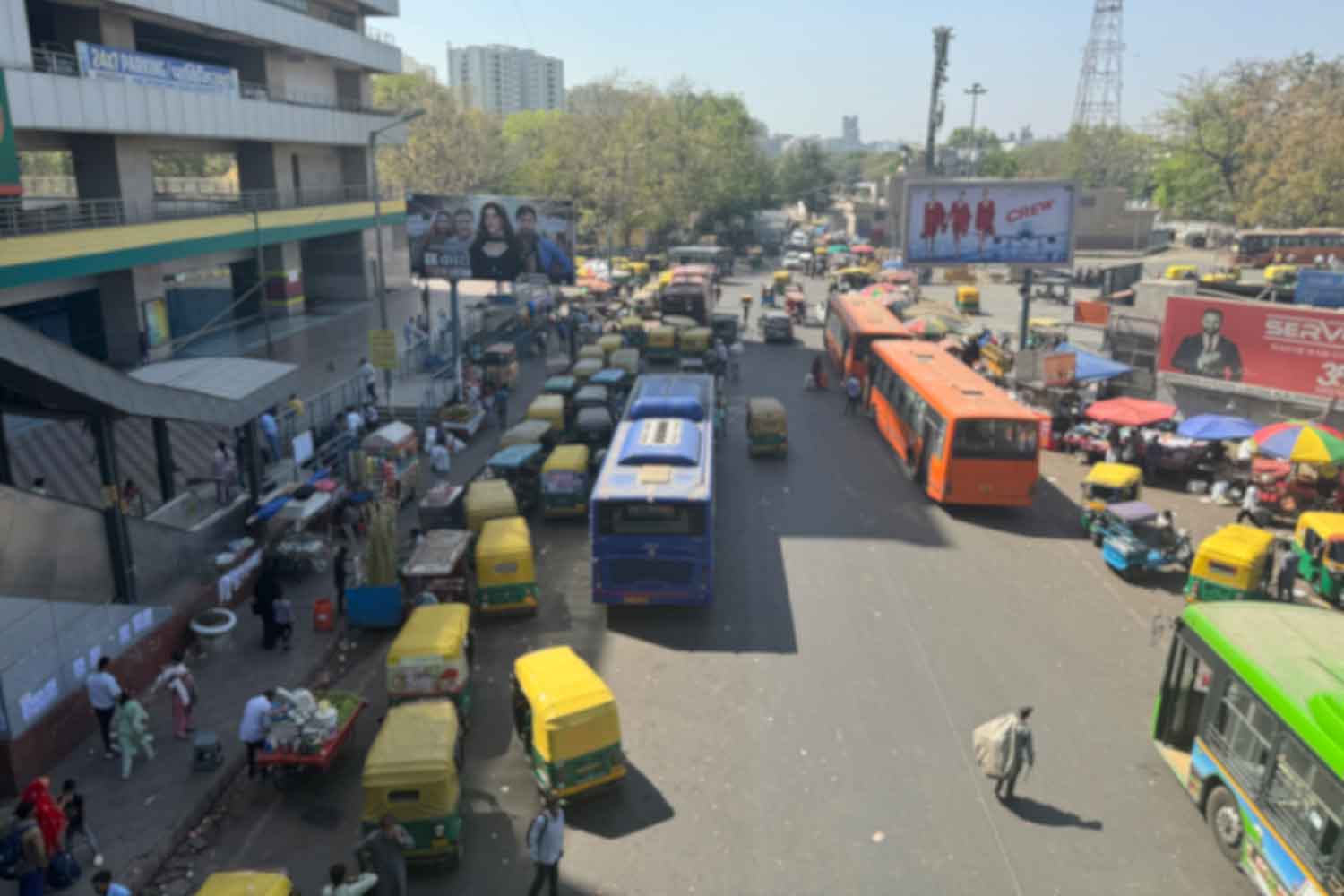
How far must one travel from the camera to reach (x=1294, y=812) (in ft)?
29.2

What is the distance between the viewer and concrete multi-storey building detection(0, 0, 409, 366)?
83.8 feet

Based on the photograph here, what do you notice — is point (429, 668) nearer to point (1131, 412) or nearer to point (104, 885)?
point (104, 885)

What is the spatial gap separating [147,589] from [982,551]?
1567cm

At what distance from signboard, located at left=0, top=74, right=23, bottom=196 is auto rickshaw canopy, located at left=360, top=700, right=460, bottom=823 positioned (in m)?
16.2

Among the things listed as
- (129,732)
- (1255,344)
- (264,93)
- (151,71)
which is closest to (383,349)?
(129,732)

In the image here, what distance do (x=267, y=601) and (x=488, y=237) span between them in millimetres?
19630

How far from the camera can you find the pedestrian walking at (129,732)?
11.6m

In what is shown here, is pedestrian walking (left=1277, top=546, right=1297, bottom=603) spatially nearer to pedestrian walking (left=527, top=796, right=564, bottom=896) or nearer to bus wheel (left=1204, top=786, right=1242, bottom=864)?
bus wheel (left=1204, top=786, right=1242, bottom=864)

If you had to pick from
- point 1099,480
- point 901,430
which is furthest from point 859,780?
point 901,430

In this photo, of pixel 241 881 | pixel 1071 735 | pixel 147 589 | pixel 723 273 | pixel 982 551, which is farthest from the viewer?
pixel 723 273

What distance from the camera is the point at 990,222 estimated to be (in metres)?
35.8

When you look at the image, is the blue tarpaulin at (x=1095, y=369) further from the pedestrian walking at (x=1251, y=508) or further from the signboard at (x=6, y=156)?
the signboard at (x=6, y=156)

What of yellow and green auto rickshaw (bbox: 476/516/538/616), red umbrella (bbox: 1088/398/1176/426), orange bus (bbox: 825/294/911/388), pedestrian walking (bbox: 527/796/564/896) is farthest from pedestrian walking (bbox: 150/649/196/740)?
orange bus (bbox: 825/294/911/388)

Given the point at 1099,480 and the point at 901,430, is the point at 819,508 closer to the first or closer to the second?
the point at 901,430
